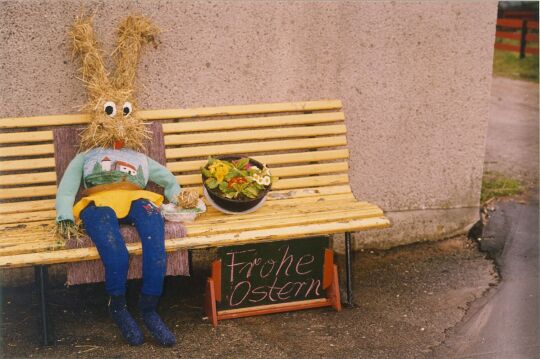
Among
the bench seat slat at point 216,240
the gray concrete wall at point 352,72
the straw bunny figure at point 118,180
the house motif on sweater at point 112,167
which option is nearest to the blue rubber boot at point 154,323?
the straw bunny figure at point 118,180

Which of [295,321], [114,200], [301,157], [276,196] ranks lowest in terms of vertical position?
[295,321]

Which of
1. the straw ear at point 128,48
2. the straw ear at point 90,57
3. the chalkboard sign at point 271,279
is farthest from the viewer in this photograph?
the straw ear at point 128,48

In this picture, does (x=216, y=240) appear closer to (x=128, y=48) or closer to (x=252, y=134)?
(x=252, y=134)

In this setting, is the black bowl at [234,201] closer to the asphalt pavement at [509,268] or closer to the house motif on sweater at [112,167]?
the house motif on sweater at [112,167]

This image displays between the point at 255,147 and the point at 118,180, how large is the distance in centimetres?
100

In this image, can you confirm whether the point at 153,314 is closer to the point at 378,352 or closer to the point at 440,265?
the point at 378,352

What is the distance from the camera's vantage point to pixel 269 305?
409cm

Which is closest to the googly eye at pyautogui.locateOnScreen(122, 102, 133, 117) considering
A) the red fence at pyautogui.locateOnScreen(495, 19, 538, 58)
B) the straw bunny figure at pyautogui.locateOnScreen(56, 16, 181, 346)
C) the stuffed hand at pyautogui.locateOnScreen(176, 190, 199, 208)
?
the straw bunny figure at pyautogui.locateOnScreen(56, 16, 181, 346)

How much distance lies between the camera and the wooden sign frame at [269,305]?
3914mm

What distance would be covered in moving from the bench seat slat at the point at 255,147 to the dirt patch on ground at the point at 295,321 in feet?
2.90

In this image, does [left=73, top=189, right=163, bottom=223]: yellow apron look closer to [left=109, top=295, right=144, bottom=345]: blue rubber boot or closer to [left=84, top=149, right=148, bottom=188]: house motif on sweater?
[left=84, top=149, right=148, bottom=188]: house motif on sweater

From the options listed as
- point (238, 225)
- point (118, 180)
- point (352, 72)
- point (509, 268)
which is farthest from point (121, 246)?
point (509, 268)

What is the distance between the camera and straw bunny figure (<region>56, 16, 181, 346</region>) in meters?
3.61

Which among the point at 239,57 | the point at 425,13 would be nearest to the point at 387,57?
the point at 425,13
